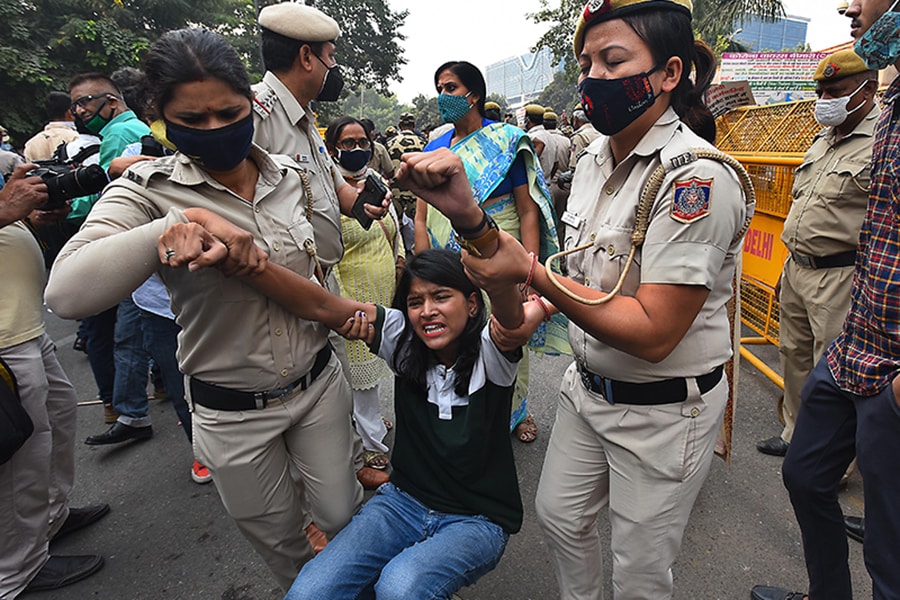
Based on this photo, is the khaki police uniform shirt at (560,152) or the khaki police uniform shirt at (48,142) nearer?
the khaki police uniform shirt at (48,142)

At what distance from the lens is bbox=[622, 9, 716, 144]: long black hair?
3.87 feet

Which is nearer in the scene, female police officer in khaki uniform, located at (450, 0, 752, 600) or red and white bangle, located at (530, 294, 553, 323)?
female police officer in khaki uniform, located at (450, 0, 752, 600)

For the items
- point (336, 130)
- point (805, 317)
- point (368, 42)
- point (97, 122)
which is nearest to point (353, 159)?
point (336, 130)

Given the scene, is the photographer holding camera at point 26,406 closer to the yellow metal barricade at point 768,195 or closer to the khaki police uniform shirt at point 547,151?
the yellow metal barricade at point 768,195

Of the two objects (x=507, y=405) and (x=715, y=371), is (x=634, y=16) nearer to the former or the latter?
(x=715, y=371)

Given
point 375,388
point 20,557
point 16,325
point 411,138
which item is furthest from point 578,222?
point 411,138

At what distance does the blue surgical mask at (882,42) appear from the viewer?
1.17 metres

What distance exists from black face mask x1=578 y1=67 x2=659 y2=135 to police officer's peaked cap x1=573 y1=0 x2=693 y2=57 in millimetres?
134

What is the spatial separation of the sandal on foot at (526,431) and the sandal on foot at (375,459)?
798mm

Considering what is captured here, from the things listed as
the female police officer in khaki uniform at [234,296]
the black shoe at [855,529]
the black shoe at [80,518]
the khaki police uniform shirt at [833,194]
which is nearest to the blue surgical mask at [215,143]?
the female police officer in khaki uniform at [234,296]

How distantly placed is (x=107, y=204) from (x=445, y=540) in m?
1.30

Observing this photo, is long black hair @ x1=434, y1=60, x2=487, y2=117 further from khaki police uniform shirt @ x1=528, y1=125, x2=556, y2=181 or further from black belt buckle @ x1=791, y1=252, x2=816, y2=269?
khaki police uniform shirt @ x1=528, y1=125, x2=556, y2=181

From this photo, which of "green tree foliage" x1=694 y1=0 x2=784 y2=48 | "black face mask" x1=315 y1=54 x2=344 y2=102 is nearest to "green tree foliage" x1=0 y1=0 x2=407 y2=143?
"black face mask" x1=315 y1=54 x2=344 y2=102

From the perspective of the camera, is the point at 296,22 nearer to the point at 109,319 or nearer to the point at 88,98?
the point at 88,98
